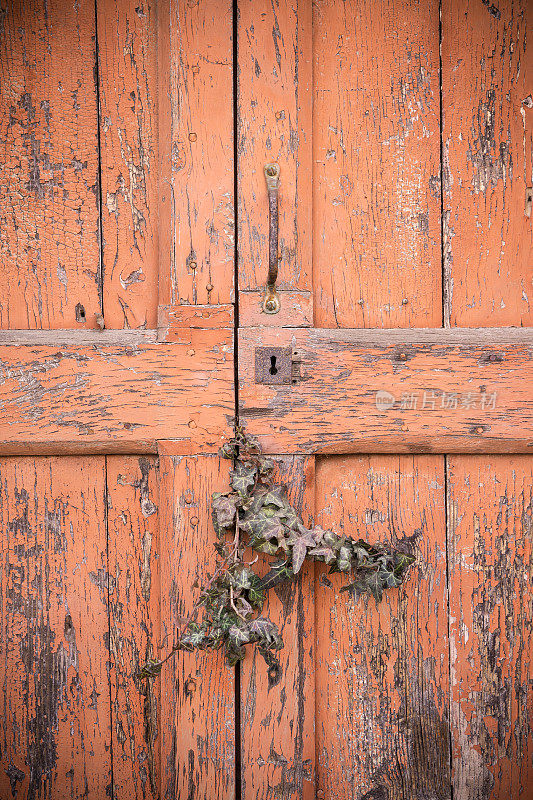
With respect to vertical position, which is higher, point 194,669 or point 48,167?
point 48,167

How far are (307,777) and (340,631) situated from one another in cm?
27

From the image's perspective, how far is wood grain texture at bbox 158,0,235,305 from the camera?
35.5 inches

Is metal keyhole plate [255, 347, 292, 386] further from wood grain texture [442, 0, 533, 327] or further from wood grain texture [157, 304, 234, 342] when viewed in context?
wood grain texture [442, 0, 533, 327]

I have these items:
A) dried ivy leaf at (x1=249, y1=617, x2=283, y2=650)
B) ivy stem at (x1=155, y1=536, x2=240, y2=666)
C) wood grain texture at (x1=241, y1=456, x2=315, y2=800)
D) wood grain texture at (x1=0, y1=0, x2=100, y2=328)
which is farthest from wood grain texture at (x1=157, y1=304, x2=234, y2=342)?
dried ivy leaf at (x1=249, y1=617, x2=283, y2=650)

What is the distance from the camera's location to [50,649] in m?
0.97

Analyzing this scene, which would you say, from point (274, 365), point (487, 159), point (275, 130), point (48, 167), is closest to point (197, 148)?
point (275, 130)

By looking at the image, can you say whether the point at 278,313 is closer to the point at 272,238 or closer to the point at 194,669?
the point at 272,238

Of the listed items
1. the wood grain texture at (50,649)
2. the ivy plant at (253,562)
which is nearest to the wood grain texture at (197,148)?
the ivy plant at (253,562)

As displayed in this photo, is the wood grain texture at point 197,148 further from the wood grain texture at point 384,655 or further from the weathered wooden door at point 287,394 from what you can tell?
the wood grain texture at point 384,655

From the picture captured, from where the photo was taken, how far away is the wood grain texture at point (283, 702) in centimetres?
91

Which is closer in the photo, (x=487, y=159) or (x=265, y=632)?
(x=265, y=632)

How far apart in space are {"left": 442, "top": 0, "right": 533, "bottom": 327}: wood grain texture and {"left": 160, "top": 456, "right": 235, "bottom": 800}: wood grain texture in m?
0.61

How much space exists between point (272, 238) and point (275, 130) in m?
0.23

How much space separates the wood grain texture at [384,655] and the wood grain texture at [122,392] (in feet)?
0.84
